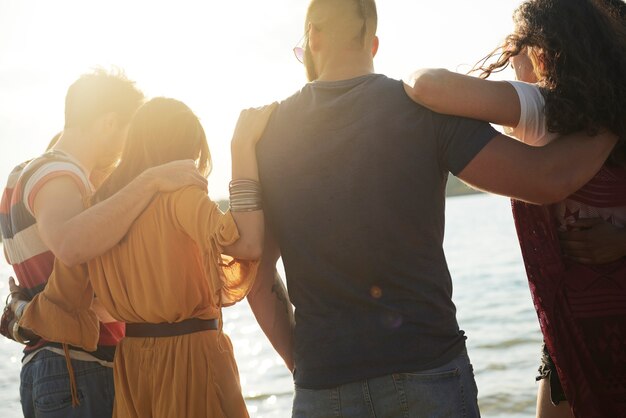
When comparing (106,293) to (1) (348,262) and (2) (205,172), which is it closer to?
(2) (205,172)

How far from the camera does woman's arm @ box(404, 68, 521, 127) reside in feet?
6.56

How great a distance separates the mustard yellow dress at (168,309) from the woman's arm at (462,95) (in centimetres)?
80

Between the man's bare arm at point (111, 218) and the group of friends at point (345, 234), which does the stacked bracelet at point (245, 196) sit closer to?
the group of friends at point (345, 234)

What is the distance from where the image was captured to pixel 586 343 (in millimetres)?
2297

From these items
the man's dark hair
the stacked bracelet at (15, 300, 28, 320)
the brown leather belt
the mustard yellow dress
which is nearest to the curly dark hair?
the mustard yellow dress

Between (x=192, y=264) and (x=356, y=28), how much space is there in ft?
3.22

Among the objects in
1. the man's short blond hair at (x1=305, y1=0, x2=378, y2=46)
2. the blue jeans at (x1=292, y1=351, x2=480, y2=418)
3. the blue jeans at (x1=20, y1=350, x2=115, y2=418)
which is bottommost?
the blue jeans at (x1=20, y1=350, x2=115, y2=418)

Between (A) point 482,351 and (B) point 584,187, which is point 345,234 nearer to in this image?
(B) point 584,187

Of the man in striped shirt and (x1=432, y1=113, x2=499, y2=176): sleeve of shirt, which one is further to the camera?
the man in striped shirt

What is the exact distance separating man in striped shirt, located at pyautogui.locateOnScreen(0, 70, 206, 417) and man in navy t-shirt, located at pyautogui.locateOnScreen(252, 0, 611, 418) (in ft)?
1.94

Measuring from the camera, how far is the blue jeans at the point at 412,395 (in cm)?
201

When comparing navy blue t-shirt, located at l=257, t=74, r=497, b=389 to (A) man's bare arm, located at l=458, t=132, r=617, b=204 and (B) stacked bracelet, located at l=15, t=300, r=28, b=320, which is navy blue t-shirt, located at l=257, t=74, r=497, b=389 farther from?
(B) stacked bracelet, located at l=15, t=300, r=28, b=320

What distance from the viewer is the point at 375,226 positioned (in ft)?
6.71

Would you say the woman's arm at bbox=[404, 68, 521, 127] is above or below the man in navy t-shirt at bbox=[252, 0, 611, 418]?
above
